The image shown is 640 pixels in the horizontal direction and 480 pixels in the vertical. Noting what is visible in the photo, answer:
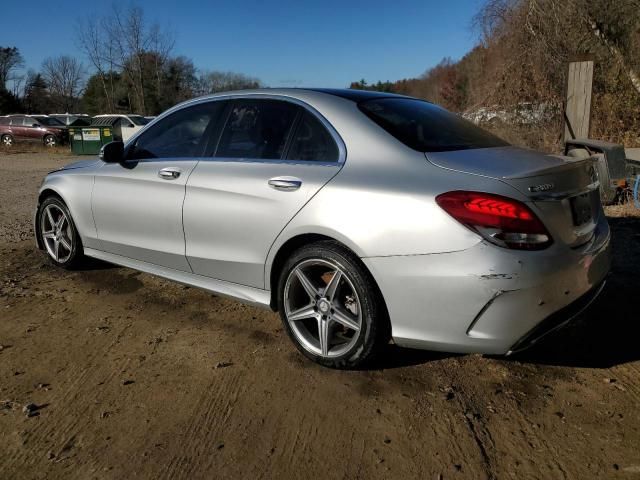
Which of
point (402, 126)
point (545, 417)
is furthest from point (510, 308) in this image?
point (402, 126)

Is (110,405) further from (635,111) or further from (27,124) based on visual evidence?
(27,124)

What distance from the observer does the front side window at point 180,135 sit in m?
3.76

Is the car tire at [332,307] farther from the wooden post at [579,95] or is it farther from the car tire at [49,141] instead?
the car tire at [49,141]

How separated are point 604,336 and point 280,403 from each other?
7.04ft

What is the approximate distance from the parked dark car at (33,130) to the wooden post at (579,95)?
24.0 metres

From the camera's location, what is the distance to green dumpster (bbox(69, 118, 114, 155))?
22172 millimetres

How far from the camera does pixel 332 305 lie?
295 centimetres

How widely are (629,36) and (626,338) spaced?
1044 centimetres

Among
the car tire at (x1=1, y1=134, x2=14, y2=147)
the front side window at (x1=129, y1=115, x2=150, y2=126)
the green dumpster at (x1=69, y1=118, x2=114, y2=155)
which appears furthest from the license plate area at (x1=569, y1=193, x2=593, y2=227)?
the car tire at (x1=1, y1=134, x2=14, y2=147)

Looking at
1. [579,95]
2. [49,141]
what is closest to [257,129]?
[579,95]

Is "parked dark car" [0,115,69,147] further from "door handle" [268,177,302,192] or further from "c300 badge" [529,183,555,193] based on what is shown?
"c300 badge" [529,183,555,193]

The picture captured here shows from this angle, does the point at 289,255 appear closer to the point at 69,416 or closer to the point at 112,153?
the point at 69,416

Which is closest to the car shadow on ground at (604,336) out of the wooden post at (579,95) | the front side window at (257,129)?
the front side window at (257,129)

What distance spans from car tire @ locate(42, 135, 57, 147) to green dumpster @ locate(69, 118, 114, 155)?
145 inches
